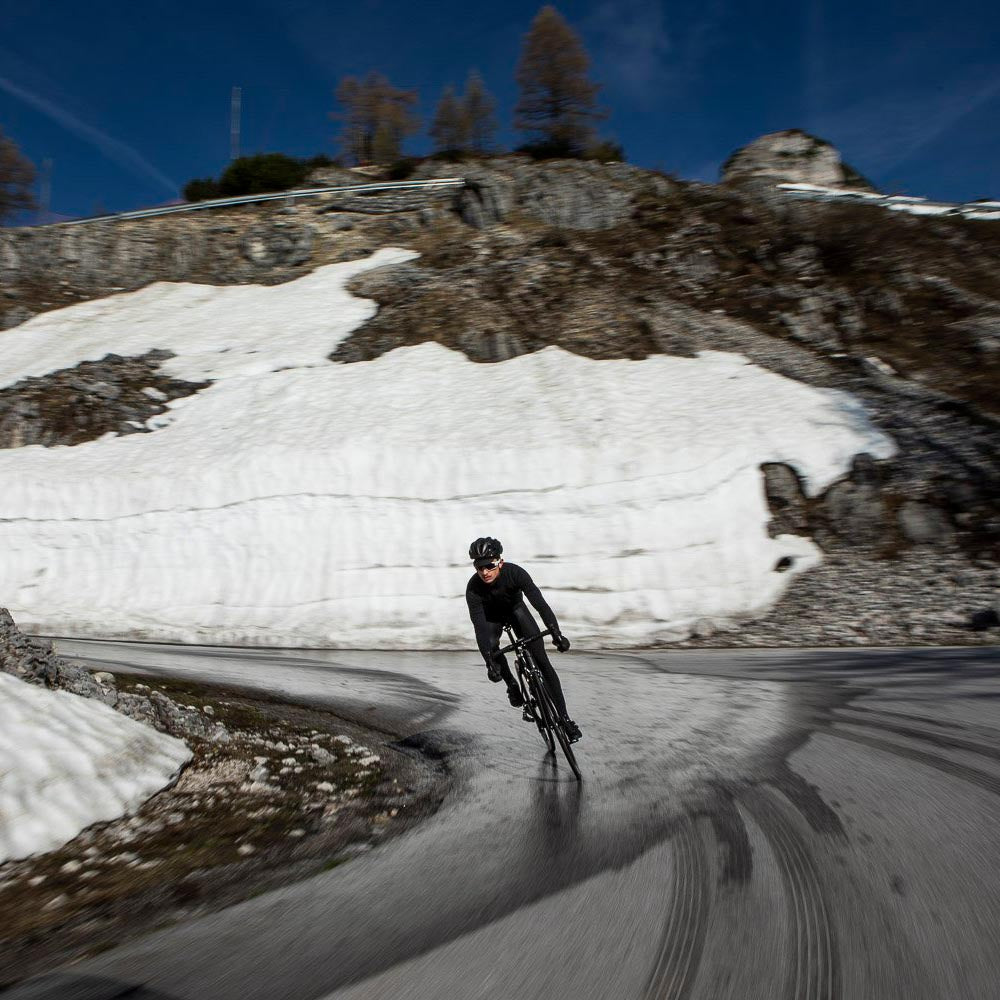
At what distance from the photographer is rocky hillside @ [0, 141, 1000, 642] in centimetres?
1389

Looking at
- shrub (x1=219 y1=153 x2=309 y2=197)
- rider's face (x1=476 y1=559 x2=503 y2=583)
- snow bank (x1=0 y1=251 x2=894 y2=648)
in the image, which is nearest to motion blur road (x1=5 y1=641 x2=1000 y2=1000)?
rider's face (x1=476 y1=559 x2=503 y2=583)

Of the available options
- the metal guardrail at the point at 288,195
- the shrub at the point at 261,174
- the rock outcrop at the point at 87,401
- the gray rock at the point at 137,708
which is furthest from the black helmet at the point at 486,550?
the shrub at the point at 261,174

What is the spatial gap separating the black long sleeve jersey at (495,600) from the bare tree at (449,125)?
171 feet

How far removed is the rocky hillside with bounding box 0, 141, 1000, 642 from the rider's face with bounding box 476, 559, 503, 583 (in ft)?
24.7

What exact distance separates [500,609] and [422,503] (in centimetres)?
1029

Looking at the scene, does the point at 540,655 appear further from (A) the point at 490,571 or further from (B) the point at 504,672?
(A) the point at 490,571

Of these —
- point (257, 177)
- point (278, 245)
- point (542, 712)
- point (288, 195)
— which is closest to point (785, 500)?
point (542, 712)

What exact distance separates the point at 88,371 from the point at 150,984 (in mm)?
23693

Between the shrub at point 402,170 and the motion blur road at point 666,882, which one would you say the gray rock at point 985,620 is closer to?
the motion blur road at point 666,882

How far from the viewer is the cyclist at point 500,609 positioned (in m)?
5.93

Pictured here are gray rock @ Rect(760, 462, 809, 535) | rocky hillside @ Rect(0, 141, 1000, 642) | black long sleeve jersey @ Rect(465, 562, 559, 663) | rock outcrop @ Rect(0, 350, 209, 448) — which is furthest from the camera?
rock outcrop @ Rect(0, 350, 209, 448)

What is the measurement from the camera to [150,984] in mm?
2801

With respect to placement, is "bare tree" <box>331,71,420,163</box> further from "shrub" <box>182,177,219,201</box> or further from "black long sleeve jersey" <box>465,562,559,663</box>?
"black long sleeve jersey" <box>465,562,559,663</box>

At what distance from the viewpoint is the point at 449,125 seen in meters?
52.6
